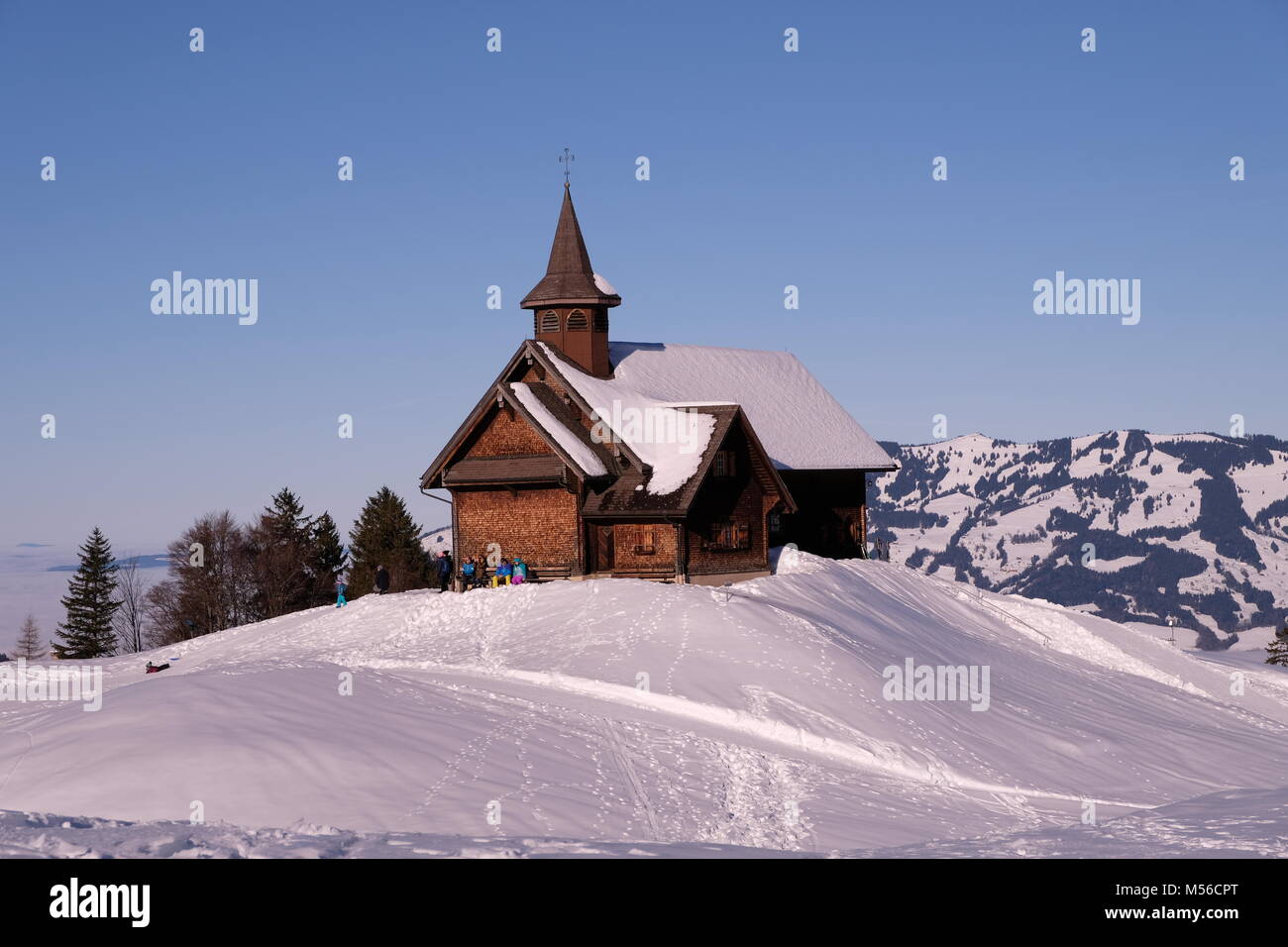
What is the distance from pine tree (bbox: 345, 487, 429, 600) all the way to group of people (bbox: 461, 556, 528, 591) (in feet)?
94.3

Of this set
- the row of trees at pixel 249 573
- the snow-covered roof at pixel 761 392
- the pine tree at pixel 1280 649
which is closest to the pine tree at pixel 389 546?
the row of trees at pixel 249 573

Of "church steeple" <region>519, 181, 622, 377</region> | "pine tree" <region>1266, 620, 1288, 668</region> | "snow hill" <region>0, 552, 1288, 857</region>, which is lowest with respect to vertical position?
"pine tree" <region>1266, 620, 1288, 668</region>

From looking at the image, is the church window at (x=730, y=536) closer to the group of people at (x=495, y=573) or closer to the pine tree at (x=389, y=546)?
the group of people at (x=495, y=573)

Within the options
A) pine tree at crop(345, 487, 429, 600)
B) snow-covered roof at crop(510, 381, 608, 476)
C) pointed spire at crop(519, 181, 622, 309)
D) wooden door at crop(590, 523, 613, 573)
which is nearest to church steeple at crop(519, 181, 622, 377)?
pointed spire at crop(519, 181, 622, 309)

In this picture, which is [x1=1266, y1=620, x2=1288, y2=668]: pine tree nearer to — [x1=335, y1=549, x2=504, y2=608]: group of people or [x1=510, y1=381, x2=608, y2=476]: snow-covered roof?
[x1=510, y1=381, x2=608, y2=476]: snow-covered roof

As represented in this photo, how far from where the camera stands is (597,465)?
39.5m

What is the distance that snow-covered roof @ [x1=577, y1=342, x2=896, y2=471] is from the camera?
45656 millimetres

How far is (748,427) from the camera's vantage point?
4041 cm

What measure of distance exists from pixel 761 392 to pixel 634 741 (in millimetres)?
29584

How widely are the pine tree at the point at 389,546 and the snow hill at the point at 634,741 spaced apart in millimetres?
31993

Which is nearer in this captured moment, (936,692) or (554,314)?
(936,692)
